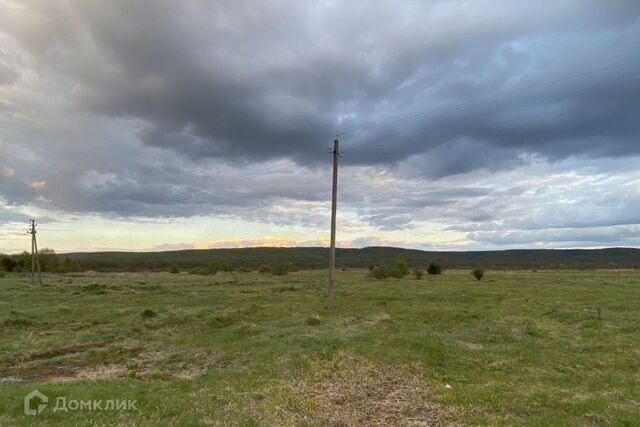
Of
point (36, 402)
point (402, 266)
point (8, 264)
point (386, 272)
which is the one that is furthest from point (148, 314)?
point (8, 264)

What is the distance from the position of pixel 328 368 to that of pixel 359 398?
229 cm

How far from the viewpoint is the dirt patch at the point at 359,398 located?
899cm

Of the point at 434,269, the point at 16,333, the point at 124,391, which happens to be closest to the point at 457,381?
the point at 124,391

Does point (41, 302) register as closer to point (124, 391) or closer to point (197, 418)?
point (124, 391)

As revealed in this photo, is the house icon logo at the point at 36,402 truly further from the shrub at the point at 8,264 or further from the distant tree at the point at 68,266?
the shrub at the point at 8,264

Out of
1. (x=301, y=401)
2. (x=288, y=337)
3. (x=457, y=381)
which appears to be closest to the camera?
(x=301, y=401)

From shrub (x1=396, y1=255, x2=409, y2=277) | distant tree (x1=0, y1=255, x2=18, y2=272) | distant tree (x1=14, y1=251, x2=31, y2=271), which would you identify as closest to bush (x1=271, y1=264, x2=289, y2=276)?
shrub (x1=396, y1=255, x2=409, y2=277)

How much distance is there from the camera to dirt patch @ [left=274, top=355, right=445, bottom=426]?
8.99m

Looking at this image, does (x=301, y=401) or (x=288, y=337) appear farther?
(x=288, y=337)

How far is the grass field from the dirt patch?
0.04 m

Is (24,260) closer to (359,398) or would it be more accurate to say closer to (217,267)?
(217,267)

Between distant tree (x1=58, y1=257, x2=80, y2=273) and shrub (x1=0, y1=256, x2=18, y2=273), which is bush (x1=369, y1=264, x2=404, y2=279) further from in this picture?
shrub (x1=0, y1=256, x2=18, y2=273)

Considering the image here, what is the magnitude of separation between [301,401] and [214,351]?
694 cm

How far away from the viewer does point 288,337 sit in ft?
56.2
